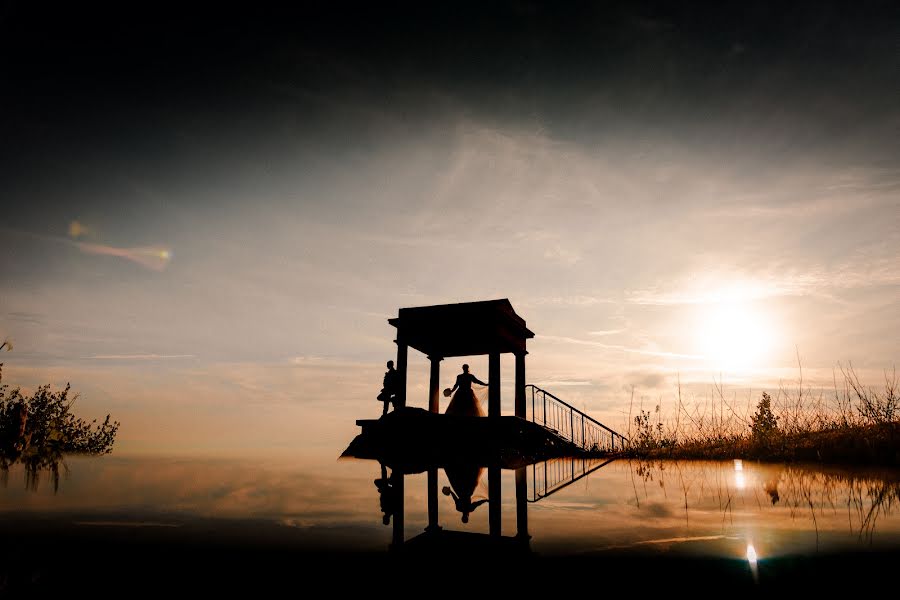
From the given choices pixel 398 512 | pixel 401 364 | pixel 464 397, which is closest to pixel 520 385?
pixel 464 397

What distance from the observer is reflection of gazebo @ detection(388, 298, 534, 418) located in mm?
12992

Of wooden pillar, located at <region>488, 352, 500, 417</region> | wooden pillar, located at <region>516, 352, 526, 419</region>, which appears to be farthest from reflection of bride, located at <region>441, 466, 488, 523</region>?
wooden pillar, located at <region>516, 352, 526, 419</region>

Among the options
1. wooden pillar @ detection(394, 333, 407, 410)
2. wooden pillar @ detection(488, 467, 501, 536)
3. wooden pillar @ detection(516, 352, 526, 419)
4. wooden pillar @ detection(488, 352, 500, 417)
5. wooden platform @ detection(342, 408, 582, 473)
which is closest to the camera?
wooden pillar @ detection(488, 467, 501, 536)

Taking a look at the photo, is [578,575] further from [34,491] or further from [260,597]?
[34,491]

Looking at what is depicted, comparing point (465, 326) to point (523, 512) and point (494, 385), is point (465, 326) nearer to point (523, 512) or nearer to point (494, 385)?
point (494, 385)

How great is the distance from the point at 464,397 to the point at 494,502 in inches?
251

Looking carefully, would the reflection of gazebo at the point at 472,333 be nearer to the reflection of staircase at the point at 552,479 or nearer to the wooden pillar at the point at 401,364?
the wooden pillar at the point at 401,364

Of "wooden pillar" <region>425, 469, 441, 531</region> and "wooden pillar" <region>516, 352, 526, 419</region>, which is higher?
"wooden pillar" <region>516, 352, 526, 419</region>

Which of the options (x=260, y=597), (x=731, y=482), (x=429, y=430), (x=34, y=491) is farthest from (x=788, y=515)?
(x=34, y=491)

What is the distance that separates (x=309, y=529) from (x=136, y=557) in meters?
2.37

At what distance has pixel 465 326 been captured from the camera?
43.2 feet

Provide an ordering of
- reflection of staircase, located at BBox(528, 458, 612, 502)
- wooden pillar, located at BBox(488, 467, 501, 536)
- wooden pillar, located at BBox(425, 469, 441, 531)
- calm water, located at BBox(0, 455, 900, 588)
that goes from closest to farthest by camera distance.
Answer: calm water, located at BBox(0, 455, 900, 588) → wooden pillar, located at BBox(488, 467, 501, 536) → wooden pillar, located at BBox(425, 469, 441, 531) → reflection of staircase, located at BBox(528, 458, 612, 502)

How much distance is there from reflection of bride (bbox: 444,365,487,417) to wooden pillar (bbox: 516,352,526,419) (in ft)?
3.62

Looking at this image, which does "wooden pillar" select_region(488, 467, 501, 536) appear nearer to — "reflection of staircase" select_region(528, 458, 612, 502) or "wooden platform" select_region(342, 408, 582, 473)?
"wooden platform" select_region(342, 408, 582, 473)
